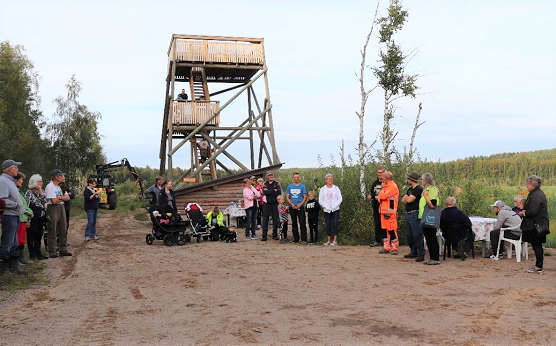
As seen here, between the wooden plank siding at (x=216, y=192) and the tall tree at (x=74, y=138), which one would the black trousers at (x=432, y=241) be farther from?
the tall tree at (x=74, y=138)

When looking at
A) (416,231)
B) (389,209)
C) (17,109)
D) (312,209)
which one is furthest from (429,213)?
(17,109)

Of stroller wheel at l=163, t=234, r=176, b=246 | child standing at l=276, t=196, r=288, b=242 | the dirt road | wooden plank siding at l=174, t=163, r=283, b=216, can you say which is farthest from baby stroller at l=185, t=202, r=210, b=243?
wooden plank siding at l=174, t=163, r=283, b=216

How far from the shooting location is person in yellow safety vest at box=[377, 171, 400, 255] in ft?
39.2

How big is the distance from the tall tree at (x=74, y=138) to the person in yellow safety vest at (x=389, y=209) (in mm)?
36964

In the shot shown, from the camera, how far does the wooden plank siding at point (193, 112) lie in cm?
2342

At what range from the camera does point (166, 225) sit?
1439 cm

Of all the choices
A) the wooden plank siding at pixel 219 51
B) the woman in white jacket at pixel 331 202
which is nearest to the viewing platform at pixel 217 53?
the wooden plank siding at pixel 219 51

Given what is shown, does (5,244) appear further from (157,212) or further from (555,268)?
(555,268)

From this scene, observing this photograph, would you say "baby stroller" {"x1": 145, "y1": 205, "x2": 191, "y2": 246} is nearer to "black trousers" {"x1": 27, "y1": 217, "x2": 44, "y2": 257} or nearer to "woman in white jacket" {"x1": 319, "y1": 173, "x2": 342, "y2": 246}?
"black trousers" {"x1": 27, "y1": 217, "x2": 44, "y2": 257}

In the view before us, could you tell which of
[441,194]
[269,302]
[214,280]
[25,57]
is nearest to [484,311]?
[269,302]

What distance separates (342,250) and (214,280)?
460cm

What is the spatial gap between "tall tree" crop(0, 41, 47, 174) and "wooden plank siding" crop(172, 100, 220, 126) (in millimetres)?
14145

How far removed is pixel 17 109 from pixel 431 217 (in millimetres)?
33577

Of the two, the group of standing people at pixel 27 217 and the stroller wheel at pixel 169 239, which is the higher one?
the group of standing people at pixel 27 217
